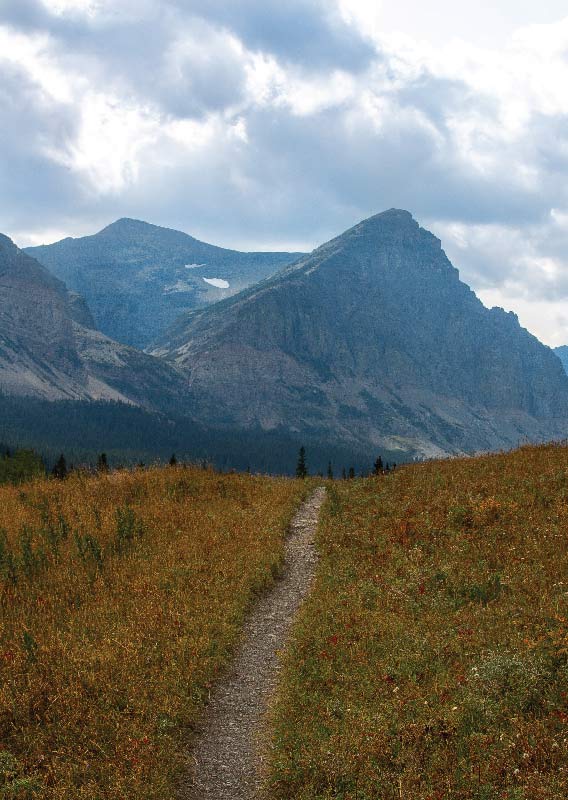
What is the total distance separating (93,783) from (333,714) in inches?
169

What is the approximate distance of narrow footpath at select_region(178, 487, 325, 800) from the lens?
33.0 feet

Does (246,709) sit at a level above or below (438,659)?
below

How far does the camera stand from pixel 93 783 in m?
9.55

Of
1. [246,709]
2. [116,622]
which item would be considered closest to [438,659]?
[246,709]

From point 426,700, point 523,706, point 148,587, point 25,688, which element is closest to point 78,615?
point 148,587

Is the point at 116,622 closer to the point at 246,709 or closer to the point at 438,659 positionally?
the point at 246,709

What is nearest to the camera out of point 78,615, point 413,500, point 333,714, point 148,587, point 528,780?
point 528,780

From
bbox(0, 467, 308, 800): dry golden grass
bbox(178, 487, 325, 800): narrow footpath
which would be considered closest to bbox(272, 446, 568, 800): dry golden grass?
bbox(178, 487, 325, 800): narrow footpath

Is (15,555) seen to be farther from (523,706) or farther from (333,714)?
(523,706)

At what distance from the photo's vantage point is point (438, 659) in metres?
12.6

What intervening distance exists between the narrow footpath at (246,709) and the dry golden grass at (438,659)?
0.48 meters

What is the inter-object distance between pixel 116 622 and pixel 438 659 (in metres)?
7.50

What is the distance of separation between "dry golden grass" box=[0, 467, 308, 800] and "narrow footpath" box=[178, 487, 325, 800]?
0.37m

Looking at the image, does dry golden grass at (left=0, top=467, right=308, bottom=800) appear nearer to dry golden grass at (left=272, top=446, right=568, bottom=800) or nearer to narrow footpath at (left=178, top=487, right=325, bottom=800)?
narrow footpath at (left=178, top=487, right=325, bottom=800)
